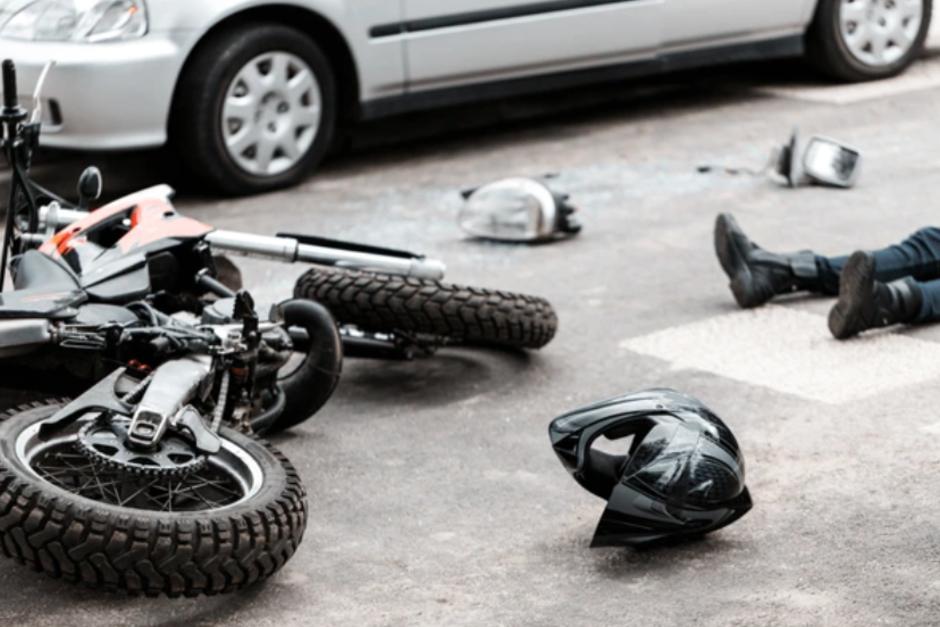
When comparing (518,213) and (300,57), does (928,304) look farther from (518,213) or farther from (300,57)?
(300,57)

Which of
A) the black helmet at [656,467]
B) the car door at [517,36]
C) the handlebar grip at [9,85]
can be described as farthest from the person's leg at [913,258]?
the car door at [517,36]

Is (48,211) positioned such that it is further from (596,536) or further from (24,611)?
(596,536)

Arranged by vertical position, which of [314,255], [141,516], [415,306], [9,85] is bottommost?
[415,306]

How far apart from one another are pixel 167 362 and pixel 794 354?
2.49 m

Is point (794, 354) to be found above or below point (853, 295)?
below

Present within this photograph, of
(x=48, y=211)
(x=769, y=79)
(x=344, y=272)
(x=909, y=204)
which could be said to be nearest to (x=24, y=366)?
(x=48, y=211)

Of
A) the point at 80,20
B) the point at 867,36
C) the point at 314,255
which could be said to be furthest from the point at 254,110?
the point at 867,36

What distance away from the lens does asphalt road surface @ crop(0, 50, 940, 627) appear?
436 centimetres

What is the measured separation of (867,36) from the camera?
36.3ft

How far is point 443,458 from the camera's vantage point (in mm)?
5418

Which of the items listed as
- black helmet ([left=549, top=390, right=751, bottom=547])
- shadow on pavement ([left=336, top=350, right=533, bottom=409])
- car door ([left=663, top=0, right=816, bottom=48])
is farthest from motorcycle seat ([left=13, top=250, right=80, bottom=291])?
car door ([left=663, top=0, right=816, bottom=48])

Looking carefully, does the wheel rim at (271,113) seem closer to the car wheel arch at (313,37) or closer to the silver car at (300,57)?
the silver car at (300,57)

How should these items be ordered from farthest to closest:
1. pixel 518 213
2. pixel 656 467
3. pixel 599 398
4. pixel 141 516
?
pixel 518 213
pixel 599 398
pixel 656 467
pixel 141 516

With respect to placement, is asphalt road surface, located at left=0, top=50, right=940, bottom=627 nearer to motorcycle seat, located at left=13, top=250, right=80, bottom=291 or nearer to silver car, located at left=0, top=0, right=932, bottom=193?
silver car, located at left=0, top=0, right=932, bottom=193
